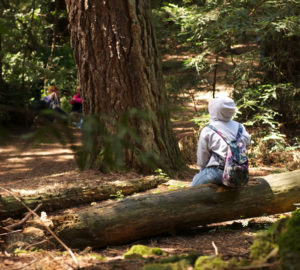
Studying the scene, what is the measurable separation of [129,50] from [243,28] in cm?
344

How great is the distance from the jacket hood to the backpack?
28 cm

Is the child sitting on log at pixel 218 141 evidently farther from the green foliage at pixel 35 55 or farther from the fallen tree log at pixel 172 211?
the green foliage at pixel 35 55

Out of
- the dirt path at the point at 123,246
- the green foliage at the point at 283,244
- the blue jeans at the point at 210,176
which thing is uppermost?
the blue jeans at the point at 210,176

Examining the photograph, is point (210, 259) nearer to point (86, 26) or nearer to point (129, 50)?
point (129, 50)

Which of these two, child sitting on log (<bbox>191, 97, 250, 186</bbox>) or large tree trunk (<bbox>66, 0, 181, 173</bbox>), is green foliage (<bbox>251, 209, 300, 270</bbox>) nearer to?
child sitting on log (<bbox>191, 97, 250, 186</bbox>)

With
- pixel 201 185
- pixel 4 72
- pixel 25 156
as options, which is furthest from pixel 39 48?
pixel 201 185

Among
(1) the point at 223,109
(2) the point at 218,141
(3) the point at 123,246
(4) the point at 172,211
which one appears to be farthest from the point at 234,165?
(3) the point at 123,246

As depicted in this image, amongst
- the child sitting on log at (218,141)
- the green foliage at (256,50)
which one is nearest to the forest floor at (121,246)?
the child sitting on log at (218,141)

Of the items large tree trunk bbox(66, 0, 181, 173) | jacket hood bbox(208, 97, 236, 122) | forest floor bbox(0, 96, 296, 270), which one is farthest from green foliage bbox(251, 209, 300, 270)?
large tree trunk bbox(66, 0, 181, 173)

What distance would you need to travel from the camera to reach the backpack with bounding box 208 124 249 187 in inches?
182

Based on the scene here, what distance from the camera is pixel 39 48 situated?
15.8 m

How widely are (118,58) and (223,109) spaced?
8.31 ft

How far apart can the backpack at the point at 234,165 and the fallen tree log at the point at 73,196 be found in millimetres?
1881

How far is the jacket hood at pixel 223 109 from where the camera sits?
15.9 feet
